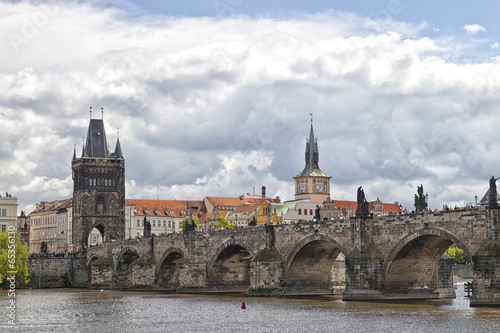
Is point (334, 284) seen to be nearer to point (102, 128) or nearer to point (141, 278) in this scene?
point (141, 278)

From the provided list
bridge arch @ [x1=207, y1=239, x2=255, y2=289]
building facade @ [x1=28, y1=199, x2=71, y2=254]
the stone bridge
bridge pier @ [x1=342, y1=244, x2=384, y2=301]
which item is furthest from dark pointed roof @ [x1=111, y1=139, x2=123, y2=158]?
bridge pier @ [x1=342, y1=244, x2=384, y2=301]

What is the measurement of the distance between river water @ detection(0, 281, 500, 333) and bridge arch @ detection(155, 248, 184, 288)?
2685cm

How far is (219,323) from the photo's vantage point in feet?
182

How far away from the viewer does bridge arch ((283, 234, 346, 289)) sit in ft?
260

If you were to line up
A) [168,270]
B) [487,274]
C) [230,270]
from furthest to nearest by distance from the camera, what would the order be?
[168,270] < [230,270] < [487,274]

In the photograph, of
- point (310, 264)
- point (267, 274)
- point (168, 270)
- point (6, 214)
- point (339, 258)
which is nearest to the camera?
point (267, 274)

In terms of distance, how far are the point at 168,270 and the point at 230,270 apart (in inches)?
581

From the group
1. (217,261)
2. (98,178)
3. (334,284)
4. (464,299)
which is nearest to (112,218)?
(98,178)

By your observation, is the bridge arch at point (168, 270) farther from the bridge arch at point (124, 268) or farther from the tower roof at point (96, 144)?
the tower roof at point (96, 144)

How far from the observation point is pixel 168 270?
106938mm

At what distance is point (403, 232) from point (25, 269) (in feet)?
202

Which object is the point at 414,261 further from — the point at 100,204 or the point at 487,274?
the point at 100,204

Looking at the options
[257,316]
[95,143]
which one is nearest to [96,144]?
[95,143]

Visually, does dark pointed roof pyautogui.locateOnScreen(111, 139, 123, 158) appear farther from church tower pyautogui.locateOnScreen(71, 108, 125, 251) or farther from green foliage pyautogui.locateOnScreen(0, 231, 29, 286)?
green foliage pyautogui.locateOnScreen(0, 231, 29, 286)
